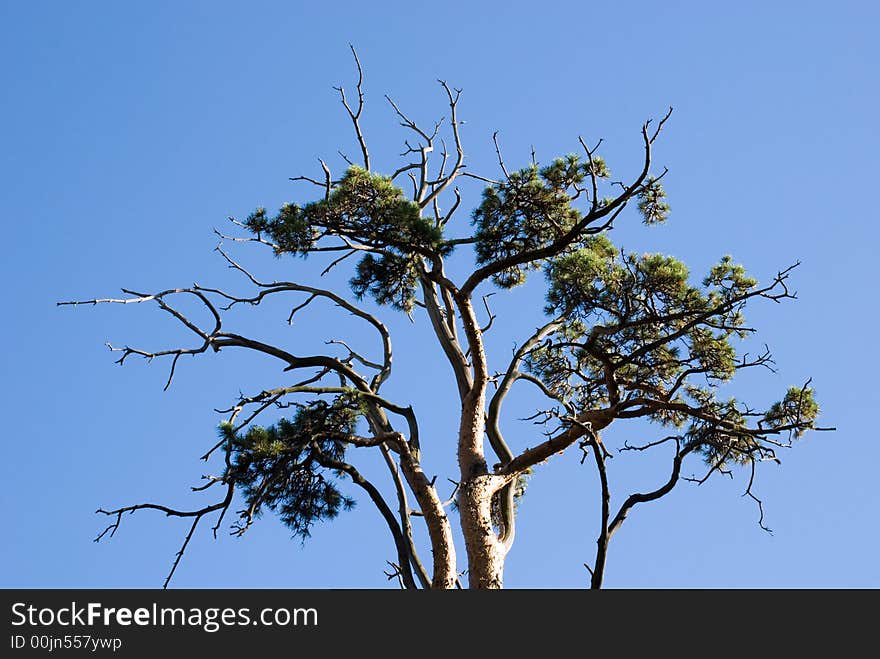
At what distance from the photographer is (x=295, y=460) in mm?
7316

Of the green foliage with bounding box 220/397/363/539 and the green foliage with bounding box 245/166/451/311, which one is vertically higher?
the green foliage with bounding box 245/166/451/311

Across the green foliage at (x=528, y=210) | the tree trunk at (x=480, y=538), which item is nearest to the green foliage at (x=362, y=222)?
the green foliage at (x=528, y=210)

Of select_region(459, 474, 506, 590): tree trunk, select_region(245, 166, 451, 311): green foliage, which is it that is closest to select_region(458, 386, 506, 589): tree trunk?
select_region(459, 474, 506, 590): tree trunk

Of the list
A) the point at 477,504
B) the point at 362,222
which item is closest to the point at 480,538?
the point at 477,504

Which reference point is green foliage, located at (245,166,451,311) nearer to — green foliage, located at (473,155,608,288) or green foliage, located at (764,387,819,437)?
green foliage, located at (473,155,608,288)

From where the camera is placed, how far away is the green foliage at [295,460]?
Answer: 6.94m

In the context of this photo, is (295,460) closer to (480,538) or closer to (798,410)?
(480,538)

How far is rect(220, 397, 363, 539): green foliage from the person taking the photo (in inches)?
273

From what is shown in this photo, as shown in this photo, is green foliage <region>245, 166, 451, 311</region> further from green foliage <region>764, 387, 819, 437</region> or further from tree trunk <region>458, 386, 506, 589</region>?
green foliage <region>764, 387, 819, 437</region>

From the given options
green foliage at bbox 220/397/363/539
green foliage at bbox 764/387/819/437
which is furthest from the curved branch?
green foliage at bbox 764/387/819/437

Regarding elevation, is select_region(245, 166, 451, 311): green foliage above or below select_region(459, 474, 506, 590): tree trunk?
above

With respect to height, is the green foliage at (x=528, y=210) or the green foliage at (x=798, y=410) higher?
the green foliage at (x=528, y=210)

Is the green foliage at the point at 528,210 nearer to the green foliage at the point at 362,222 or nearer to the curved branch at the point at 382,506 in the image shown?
the green foliage at the point at 362,222
